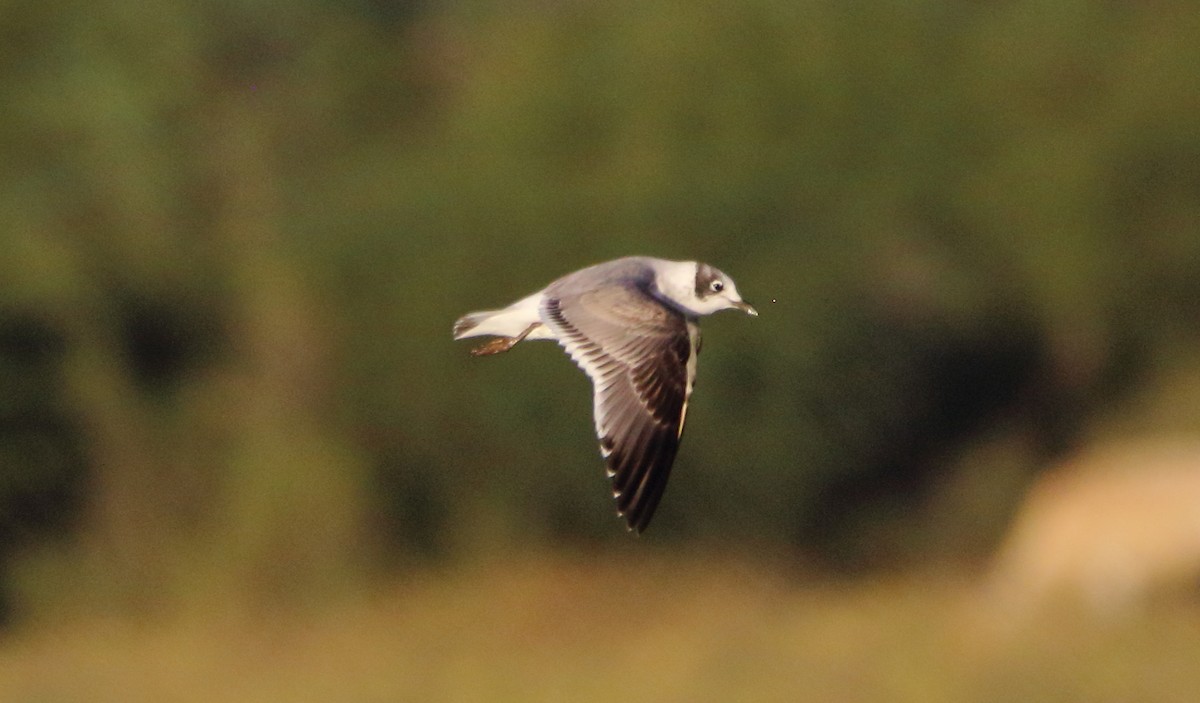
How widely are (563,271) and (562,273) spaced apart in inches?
0.9

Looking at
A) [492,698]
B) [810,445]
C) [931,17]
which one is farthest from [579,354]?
[931,17]

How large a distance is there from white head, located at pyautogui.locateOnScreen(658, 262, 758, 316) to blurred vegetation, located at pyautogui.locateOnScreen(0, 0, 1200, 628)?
7372 mm

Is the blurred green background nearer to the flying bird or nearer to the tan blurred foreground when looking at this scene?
the tan blurred foreground

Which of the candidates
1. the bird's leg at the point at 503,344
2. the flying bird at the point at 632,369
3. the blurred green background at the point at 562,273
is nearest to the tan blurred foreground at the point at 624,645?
the blurred green background at the point at 562,273

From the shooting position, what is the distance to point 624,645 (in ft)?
38.5

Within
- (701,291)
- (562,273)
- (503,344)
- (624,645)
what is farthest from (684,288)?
(562,273)

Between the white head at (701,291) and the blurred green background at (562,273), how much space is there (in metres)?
7.33

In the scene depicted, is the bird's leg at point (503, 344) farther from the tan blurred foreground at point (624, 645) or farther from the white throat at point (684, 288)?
the tan blurred foreground at point (624, 645)

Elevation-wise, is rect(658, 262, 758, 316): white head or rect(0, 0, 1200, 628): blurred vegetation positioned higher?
rect(0, 0, 1200, 628): blurred vegetation

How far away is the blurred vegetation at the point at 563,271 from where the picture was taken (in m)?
12.9

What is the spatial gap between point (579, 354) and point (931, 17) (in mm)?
11167

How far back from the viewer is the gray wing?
4.28 m

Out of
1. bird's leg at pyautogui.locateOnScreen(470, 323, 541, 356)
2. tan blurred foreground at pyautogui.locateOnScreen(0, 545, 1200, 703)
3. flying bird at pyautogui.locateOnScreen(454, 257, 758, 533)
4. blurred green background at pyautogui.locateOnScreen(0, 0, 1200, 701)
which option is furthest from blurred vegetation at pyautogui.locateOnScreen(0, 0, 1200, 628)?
flying bird at pyautogui.locateOnScreen(454, 257, 758, 533)

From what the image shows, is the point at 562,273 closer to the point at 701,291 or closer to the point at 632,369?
the point at 701,291
